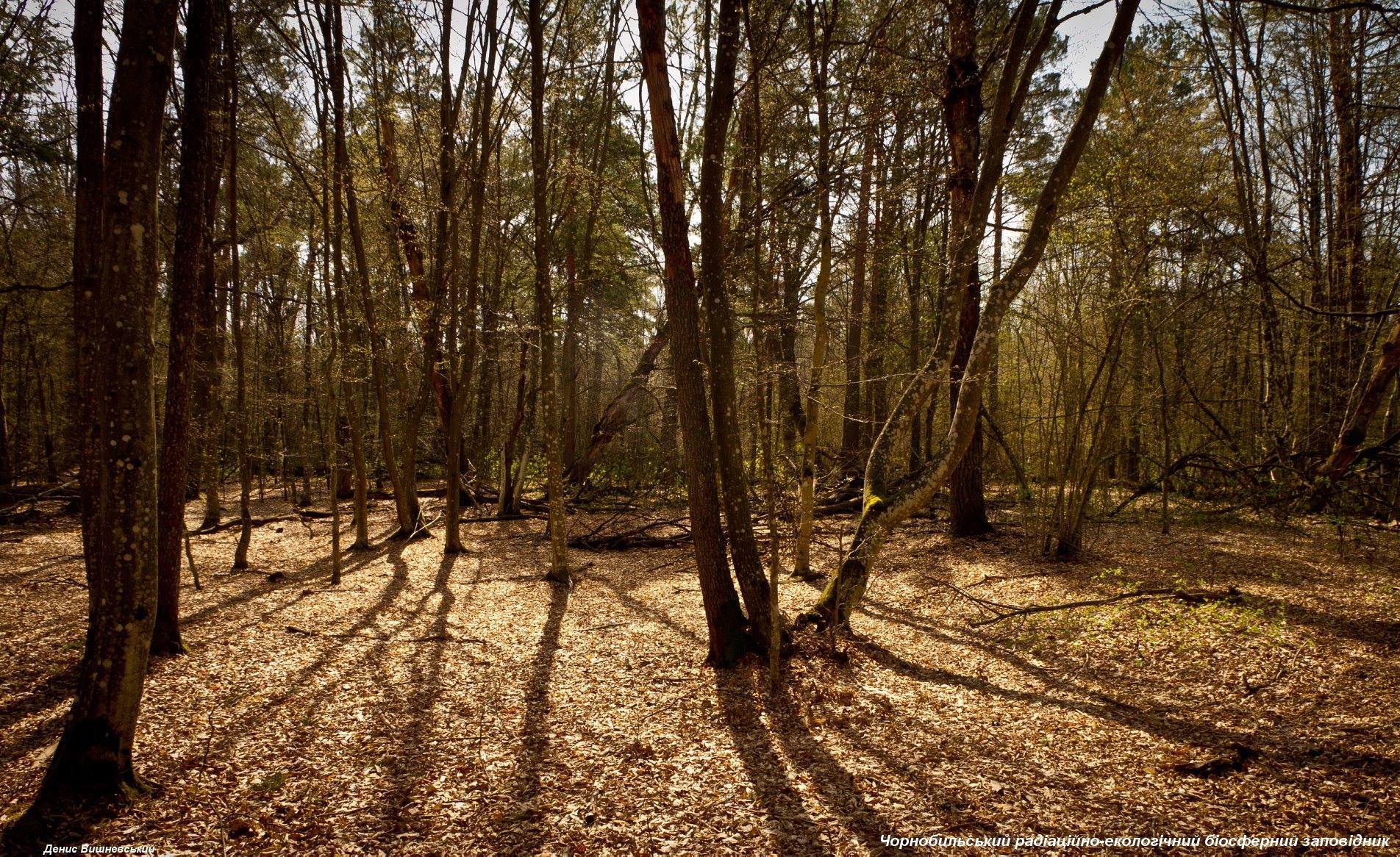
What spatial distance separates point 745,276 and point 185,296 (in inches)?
197

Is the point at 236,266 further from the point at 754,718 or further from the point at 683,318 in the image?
the point at 754,718

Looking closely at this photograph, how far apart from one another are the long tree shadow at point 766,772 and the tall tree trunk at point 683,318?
1.91ft

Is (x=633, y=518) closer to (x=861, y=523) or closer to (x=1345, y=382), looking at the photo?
(x=861, y=523)

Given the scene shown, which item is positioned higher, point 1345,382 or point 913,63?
point 913,63

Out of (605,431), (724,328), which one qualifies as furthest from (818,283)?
(605,431)

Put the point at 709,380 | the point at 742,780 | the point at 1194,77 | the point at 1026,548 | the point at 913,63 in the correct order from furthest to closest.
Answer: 1. the point at 1194,77
2. the point at 1026,548
3. the point at 913,63
4. the point at 709,380
5. the point at 742,780

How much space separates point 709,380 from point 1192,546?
6.44 m

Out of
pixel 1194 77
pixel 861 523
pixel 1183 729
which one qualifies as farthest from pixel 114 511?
pixel 1194 77

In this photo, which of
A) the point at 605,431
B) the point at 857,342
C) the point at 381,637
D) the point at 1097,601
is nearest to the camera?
the point at 1097,601

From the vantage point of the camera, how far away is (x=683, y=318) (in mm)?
4445

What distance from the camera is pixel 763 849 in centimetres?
267

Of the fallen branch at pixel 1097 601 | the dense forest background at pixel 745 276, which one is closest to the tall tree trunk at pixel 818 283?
the dense forest background at pixel 745 276

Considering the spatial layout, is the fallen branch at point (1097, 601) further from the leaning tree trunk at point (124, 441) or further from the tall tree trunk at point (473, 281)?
the tall tree trunk at point (473, 281)

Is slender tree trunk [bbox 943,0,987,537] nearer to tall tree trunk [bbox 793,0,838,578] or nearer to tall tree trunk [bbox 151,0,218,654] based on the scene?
tall tree trunk [bbox 793,0,838,578]
